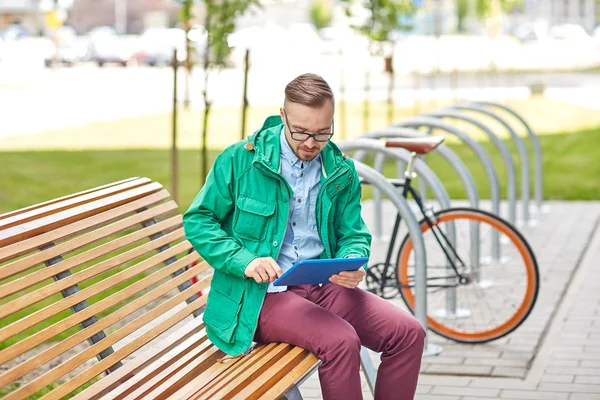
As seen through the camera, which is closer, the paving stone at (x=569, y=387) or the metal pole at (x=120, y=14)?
the paving stone at (x=569, y=387)

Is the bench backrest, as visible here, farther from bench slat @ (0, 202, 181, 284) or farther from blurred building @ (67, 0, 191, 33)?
blurred building @ (67, 0, 191, 33)

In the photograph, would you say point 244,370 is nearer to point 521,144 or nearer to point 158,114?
point 521,144

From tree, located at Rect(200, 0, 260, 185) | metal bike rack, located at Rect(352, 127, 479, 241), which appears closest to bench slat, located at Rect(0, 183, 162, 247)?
metal bike rack, located at Rect(352, 127, 479, 241)

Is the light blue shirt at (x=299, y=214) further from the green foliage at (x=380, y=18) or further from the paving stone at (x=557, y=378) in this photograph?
the green foliage at (x=380, y=18)

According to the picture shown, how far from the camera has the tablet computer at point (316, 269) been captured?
3354 mm

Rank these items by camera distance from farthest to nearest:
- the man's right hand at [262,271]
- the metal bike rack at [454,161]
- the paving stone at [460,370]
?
the metal bike rack at [454,161], the paving stone at [460,370], the man's right hand at [262,271]

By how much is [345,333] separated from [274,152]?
67 cm

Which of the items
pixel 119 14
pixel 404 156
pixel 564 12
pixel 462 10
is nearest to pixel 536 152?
pixel 404 156

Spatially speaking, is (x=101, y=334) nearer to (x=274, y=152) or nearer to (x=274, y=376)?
(x=274, y=376)

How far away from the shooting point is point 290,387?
3414mm

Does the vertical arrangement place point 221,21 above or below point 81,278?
above

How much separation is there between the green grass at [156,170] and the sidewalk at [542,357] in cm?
389

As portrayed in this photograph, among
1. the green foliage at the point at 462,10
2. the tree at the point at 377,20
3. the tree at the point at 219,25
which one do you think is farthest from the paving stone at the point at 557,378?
the green foliage at the point at 462,10

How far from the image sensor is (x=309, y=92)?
3660 millimetres
